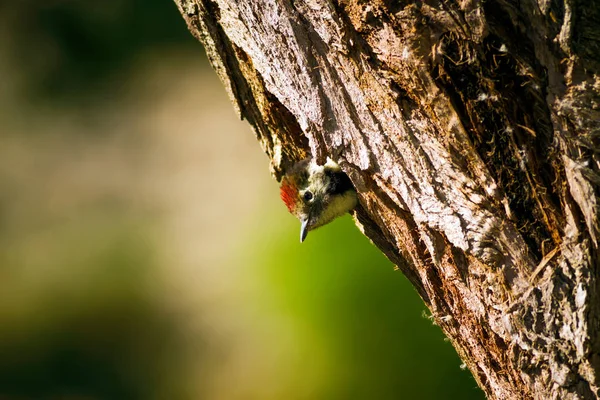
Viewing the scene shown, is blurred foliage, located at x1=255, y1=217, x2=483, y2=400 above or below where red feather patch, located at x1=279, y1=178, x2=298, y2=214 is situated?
below

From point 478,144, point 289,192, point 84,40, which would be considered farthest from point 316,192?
point 84,40

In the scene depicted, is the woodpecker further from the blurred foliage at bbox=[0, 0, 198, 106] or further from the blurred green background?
the blurred foliage at bbox=[0, 0, 198, 106]

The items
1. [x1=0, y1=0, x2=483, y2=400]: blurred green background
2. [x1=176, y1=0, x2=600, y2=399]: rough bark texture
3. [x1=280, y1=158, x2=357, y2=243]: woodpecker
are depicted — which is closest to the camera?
[x1=176, y1=0, x2=600, y2=399]: rough bark texture

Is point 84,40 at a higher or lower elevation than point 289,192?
higher

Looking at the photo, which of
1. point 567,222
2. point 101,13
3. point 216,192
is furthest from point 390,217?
point 101,13

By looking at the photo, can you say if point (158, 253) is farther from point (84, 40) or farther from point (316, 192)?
point (316, 192)

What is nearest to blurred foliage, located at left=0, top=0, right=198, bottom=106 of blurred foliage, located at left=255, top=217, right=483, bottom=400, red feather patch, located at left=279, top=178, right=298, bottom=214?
blurred foliage, located at left=255, top=217, right=483, bottom=400

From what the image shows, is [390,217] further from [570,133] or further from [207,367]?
[207,367]
